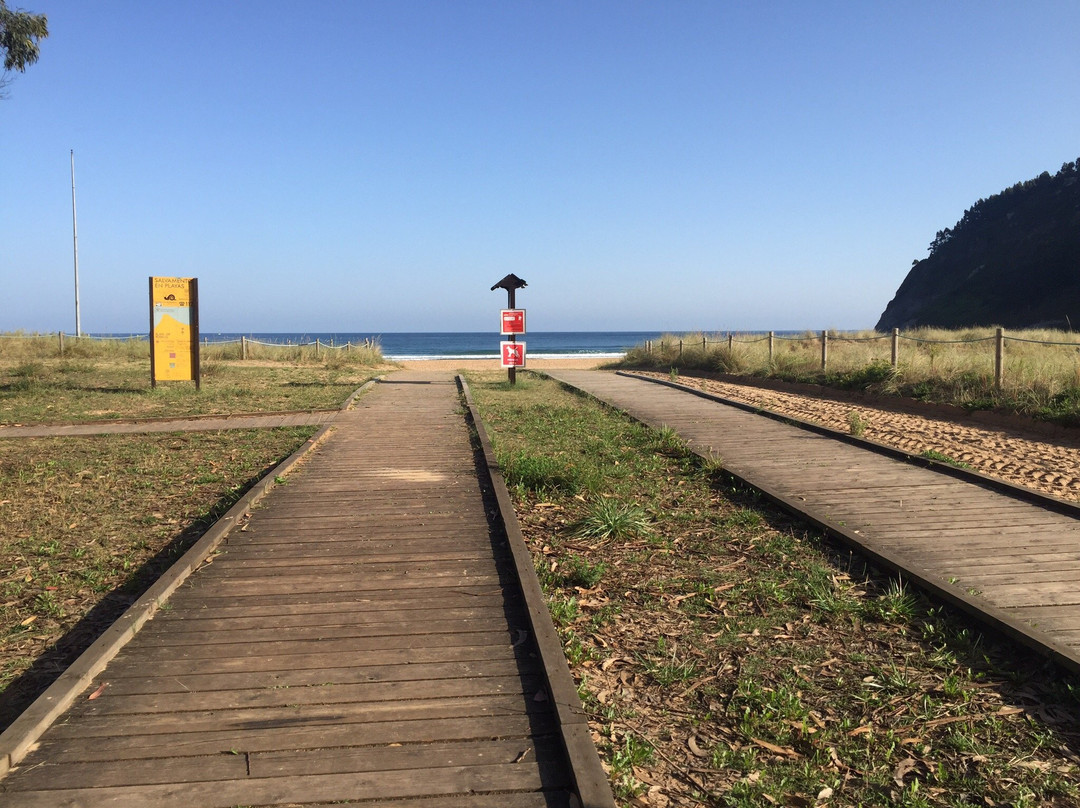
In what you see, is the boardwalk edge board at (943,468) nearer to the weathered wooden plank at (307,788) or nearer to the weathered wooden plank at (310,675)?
the weathered wooden plank at (310,675)

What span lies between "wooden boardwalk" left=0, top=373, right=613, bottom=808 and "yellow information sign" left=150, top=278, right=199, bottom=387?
48.3ft

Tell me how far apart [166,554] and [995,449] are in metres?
10.0

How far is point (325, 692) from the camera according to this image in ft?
12.3

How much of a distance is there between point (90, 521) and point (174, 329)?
13.6 meters

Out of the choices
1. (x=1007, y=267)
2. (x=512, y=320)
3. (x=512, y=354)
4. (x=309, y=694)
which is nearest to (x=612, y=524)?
(x=309, y=694)

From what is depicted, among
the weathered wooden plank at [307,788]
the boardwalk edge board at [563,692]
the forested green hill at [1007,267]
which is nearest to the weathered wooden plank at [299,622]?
the boardwalk edge board at [563,692]

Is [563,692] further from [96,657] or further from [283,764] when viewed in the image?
A: [96,657]

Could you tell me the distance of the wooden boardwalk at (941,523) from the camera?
15.6 ft

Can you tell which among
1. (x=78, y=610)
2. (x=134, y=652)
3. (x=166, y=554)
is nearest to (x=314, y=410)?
(x=166, y=554)

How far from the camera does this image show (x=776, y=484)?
27.0ft

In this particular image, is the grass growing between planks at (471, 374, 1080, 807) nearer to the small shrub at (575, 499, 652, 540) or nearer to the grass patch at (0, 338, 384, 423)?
the small shrub at (575, 499, 652, 540)

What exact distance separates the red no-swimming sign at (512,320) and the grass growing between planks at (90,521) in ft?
33.8

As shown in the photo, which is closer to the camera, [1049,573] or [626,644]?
[626,644]

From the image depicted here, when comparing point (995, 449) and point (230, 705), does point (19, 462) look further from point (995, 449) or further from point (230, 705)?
point (995, 449)
